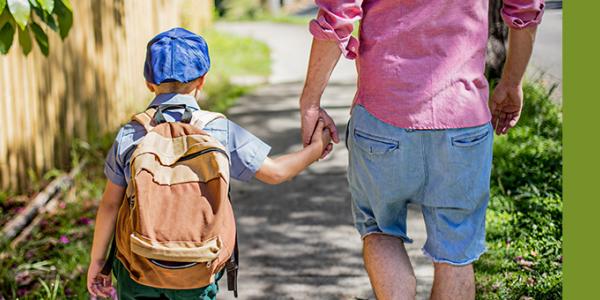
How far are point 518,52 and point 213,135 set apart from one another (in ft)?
3.90

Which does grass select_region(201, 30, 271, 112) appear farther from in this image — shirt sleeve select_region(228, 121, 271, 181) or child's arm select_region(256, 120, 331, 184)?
shirt sleeve select_region(228, 121, 271, 181)

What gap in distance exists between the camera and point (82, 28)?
700 centimetres

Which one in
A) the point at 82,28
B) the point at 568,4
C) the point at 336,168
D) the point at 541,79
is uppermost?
the point at 568,4

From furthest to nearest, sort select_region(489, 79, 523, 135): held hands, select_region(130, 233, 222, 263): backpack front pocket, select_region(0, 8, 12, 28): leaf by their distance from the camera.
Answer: select_region(0, 8, 12, 28): leaf
select_region(489, 79, 523, 135): held hands
select_region(130, 233, 222, 263): backpack front pocket

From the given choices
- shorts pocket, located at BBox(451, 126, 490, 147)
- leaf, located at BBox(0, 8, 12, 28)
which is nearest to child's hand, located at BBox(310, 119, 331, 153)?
shorts pocket, located at BBox(451, 126, 490, 147)

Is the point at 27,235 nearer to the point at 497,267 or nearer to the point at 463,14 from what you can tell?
the point at 497,267

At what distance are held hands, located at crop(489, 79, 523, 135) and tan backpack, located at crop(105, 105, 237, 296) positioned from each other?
3.97 feet

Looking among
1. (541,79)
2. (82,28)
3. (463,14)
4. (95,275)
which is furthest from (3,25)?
(541,79)

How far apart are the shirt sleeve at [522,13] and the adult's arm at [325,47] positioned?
1.92 ft

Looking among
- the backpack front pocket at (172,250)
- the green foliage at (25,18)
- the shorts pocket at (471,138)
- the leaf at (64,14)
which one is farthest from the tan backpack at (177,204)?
the leaf at (64,14)

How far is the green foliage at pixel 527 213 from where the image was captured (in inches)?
170

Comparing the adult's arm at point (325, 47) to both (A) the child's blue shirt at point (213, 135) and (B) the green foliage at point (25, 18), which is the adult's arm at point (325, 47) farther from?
(B) the green foliage at point (25, 18)

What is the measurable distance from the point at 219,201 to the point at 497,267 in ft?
7.17

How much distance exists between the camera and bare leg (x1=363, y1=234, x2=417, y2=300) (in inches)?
127
